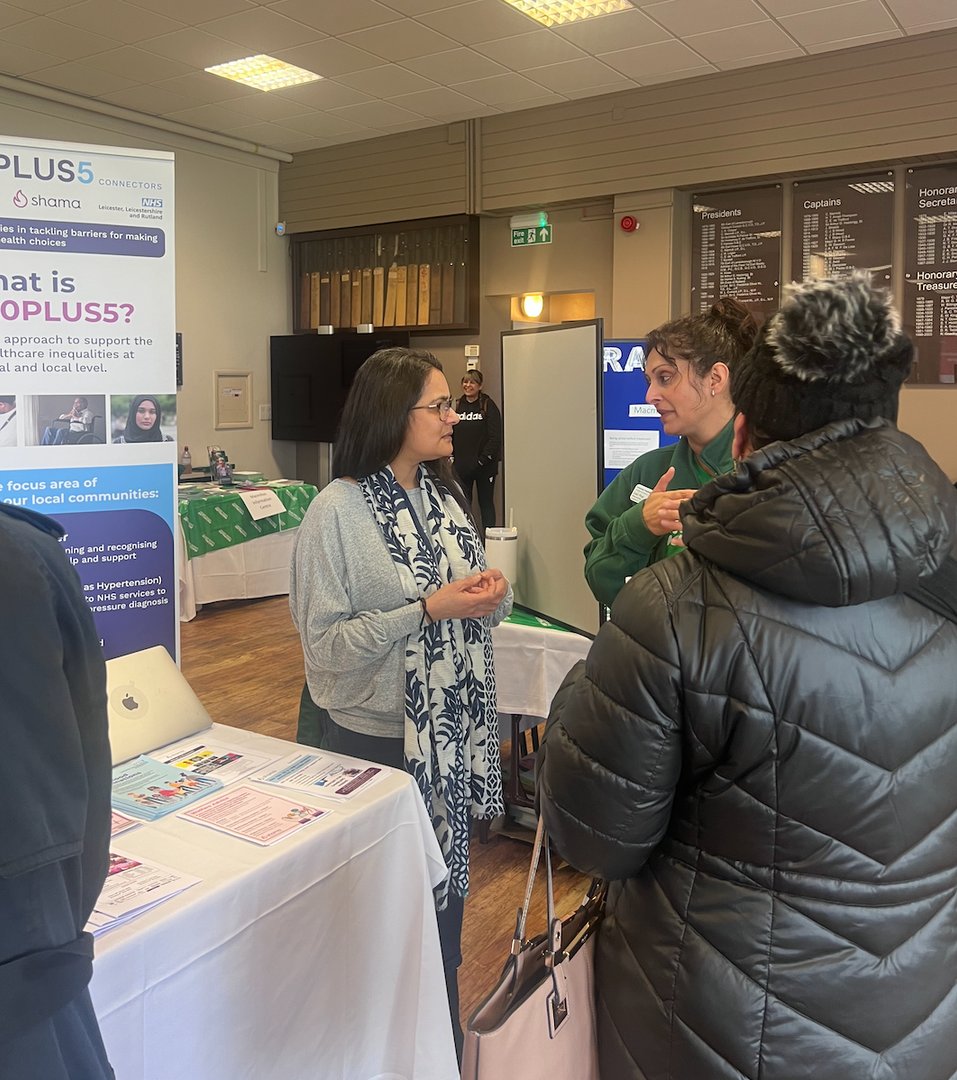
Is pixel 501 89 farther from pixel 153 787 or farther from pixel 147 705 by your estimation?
pixel 153 787

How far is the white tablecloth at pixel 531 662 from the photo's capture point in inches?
116

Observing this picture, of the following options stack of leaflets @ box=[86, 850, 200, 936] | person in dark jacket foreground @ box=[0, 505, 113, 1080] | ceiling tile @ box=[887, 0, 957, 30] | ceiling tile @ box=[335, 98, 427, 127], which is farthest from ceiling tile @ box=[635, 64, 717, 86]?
person in dark jacket foreground @ box=[0, 505, 113, 1080]

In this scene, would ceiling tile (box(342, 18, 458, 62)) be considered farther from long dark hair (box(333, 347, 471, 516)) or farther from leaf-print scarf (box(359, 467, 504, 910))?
leaf-print scarf (box(359, 467, 504, 910))

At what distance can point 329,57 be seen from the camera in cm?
610

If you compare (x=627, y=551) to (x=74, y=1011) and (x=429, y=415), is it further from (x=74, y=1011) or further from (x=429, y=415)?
(x=74, y=1011)

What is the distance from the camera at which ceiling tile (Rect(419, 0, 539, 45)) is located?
207 inches

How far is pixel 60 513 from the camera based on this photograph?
7.59ft

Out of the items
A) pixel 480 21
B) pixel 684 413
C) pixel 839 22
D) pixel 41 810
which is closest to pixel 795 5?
pixel 839 22

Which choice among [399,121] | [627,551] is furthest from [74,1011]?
[399,121]

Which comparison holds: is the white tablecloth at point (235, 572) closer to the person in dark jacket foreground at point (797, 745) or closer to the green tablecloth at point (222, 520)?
the green tablecloth at point (222, 520)

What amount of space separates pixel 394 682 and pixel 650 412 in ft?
7.42

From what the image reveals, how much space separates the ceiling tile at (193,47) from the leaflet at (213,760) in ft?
16.9

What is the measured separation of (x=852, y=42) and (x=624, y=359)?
10.5ft

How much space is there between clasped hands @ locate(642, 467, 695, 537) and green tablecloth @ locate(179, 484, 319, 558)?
4.71 meters
